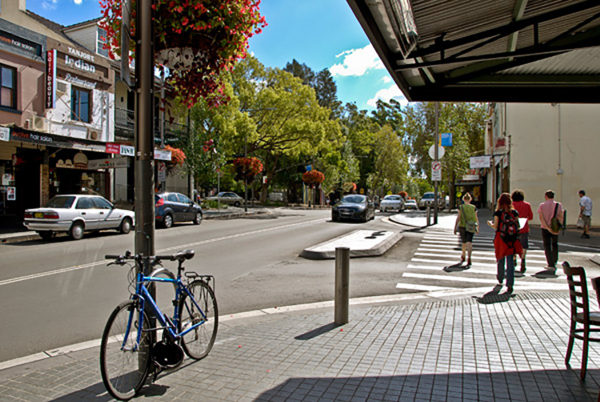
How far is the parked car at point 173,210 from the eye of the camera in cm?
Answer: 1962

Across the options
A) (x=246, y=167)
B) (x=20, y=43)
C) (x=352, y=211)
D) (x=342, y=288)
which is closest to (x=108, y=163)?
(x=20, y=43)

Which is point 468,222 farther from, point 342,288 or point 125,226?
point 125,226

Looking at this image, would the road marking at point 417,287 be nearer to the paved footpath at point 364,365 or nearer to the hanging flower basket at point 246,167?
the paved footpath at point 364,365

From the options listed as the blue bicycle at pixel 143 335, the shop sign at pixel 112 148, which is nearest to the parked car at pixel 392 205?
the shop sign at pixel 112 148

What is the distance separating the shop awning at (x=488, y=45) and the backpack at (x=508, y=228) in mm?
2173

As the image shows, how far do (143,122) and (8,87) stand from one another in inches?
707

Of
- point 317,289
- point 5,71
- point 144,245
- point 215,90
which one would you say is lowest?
point 317,289

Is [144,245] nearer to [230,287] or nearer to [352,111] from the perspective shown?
[230,287]

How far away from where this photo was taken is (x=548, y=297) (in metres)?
7.26

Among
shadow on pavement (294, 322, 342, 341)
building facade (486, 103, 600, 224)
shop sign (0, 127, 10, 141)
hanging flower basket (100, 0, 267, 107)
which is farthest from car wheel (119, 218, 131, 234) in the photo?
building facade (486, 103, 600, 224)

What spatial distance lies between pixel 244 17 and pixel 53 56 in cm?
1856

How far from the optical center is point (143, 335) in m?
3.64

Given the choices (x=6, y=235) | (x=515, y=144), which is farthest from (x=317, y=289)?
(x=515, y=144)

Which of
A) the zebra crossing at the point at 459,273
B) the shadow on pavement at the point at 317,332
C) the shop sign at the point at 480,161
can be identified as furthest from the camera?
the shop sign at the point at 480,161
